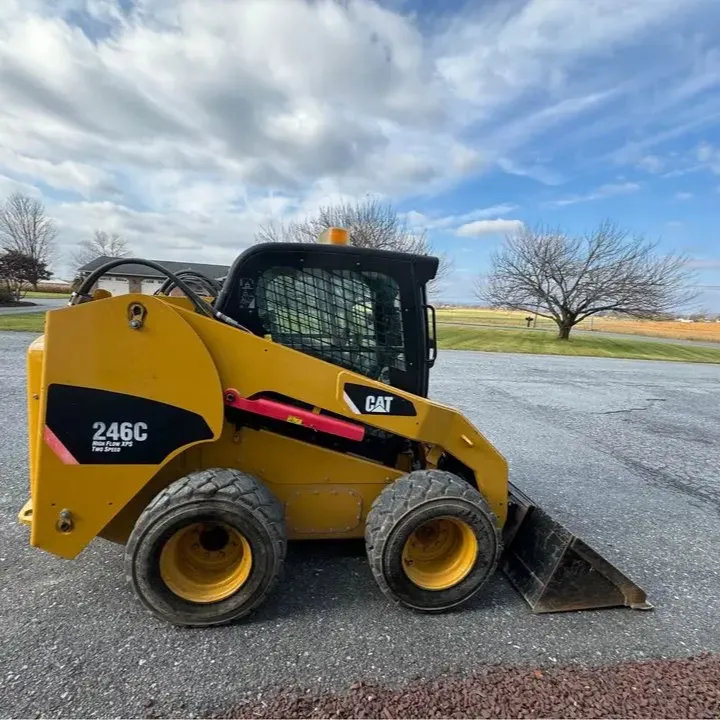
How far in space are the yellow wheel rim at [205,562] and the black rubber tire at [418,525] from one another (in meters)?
0.74

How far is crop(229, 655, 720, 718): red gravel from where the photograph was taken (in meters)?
2.04

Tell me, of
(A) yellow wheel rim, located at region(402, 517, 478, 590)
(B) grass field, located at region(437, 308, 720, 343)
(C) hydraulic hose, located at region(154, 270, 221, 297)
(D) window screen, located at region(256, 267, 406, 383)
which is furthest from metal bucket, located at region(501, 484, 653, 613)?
(B) grass field, located at region(437, 308, 720, 343)

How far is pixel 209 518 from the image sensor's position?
245 cm

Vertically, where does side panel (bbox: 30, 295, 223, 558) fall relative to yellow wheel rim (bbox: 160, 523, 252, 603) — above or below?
above

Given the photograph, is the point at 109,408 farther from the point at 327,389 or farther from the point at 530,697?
the point at 530,697

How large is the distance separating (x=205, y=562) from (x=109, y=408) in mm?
1032

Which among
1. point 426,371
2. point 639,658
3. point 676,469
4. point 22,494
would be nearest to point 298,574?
point 426,371

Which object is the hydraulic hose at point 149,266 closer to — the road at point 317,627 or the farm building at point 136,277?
the farm building at point 136,277

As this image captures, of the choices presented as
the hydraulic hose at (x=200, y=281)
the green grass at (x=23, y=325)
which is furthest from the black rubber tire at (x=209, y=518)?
the green grass at (x=23, y=325)

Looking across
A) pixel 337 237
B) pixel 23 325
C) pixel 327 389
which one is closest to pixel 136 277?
pixel 337 237

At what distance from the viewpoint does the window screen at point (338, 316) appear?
2941mm

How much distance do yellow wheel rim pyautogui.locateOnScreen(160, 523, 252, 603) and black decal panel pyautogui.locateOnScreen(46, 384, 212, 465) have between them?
46 cm

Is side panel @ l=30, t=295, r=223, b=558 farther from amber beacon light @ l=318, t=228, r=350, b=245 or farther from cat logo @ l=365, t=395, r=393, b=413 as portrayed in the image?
amber beacon light @ l=318, t=228, r=350, b=245

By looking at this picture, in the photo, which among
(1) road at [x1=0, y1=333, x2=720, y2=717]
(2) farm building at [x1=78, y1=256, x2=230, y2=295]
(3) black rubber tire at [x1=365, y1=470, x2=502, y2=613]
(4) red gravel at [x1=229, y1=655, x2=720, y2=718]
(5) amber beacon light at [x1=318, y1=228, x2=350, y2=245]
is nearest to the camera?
(4) red gravel at [x1=229, y1=655, x2=720, y2=718]
